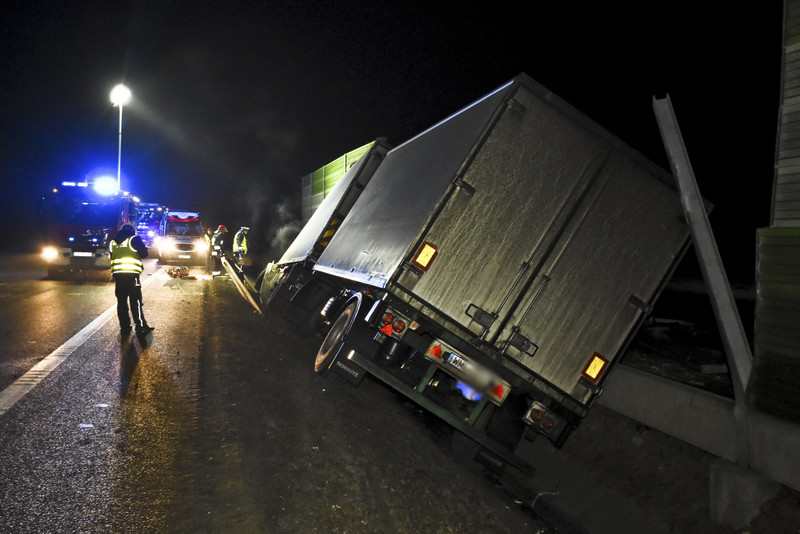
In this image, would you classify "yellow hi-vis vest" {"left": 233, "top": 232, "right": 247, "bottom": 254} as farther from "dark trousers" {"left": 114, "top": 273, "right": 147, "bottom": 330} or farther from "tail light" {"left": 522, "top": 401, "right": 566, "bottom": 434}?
"tail light" {"left": 522, "top": 401, "right": 566, "bottom": 434}

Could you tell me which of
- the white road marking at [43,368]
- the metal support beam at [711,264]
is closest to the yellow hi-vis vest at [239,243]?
the white road marking at [43,368]

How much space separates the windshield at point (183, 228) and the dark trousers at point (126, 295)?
653 inches

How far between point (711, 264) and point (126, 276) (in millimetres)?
7930

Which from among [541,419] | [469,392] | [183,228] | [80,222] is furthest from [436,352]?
[183,228]

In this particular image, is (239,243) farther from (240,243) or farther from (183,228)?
(183,228)

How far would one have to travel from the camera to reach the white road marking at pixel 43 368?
5.58m

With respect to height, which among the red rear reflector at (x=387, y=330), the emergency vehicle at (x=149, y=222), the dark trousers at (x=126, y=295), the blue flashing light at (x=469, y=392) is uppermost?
the red rear reflector at (x=387, y=330)

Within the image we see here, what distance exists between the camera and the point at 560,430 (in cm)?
538

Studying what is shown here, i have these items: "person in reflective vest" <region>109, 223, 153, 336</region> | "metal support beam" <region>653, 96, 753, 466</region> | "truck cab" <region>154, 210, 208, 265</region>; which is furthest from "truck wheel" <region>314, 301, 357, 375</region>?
"truck cab" <region>154, 210, 208, 265</region>

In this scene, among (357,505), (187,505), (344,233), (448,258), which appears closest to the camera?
(187,505)

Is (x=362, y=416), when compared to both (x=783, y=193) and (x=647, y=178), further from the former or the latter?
(x=783, y=193)

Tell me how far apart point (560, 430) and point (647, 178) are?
2471 mm

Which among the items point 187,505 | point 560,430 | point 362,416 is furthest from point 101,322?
point 560,430

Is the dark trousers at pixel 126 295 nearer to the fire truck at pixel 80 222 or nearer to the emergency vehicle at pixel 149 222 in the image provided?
the fire truck at pixel 80 222
